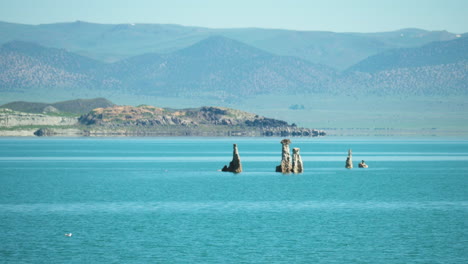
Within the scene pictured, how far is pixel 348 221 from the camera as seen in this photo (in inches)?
2598

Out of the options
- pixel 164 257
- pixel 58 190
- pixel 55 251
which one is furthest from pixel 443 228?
pixel 58 190

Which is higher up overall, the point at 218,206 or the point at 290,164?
the point at 290,164

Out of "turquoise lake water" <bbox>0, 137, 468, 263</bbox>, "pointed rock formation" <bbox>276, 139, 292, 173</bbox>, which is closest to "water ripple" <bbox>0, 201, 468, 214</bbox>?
"turquoise lake water" <bbox>0, 137, 468, 263</bbox>

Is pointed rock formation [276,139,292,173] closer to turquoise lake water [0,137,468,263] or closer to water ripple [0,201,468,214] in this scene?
turquoise lake water [0,137,468,263]

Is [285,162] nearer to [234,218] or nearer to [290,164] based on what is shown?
[290,164]

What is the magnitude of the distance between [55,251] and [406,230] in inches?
966

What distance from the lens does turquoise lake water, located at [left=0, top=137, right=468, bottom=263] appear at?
171 feet

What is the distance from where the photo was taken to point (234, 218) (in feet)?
223

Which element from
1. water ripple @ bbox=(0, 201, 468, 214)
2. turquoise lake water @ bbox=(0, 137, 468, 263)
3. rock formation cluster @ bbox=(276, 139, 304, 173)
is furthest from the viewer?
rock formation cluster @ bbox=(276, 139, 304, 173)

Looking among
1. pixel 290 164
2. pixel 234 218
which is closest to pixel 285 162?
pixel 290 164

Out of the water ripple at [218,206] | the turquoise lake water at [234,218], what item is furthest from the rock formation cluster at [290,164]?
the water ripple at [218,206]

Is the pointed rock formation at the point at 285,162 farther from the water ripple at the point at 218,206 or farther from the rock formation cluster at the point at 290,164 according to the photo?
the water ripple at the point at 218,206

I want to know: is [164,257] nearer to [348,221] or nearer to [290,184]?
[348,221]

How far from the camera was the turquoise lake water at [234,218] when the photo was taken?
52125mm
